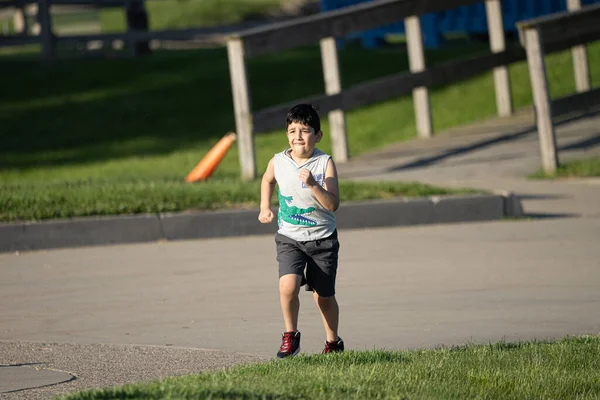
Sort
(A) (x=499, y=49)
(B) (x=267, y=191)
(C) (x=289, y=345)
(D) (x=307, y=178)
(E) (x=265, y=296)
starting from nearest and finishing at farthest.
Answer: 1. (D) (x=307, y=178)
2. (C) (x=289, y=345)
3. (B) (x=267, y=191)
4. (E) (x=265, y=296)
5. (A) (x=499, y=49)

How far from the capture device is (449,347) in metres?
6.58

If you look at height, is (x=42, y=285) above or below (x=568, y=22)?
below

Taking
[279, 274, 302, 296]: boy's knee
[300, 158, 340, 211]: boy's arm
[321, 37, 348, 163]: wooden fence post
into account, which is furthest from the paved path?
[321, 37, 348, 163]: wooden fence post

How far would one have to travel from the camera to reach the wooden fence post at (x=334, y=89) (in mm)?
14961

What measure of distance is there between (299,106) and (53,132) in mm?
13184

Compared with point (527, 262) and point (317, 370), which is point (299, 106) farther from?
point (527, 262)

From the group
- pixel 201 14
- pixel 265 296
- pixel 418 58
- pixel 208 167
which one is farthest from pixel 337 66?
pixel 201 14

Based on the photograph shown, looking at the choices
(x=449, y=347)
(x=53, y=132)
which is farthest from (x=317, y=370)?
(x=53, y=132)

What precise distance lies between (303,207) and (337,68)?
8.80 metres

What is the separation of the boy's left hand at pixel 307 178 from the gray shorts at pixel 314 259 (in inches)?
14.2

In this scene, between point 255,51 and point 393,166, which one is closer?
point 255,51

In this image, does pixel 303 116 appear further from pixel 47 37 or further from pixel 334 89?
pixel 47 37

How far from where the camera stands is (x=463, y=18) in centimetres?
2411

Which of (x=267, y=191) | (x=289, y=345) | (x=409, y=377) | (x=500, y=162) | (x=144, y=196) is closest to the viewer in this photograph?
(x=409, y=377)
